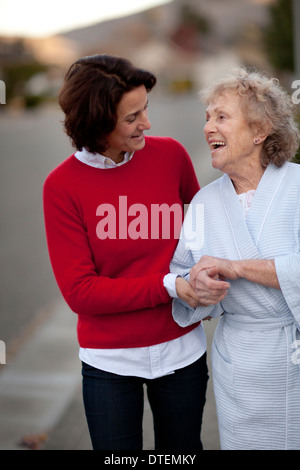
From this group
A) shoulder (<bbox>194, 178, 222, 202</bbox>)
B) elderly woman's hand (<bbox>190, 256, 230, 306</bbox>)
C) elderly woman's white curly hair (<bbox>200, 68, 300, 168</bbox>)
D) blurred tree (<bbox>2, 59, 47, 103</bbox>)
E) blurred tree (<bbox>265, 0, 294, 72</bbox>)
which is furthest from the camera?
blurred tree (<bbox>2, 59, 47, 103</bbox>)

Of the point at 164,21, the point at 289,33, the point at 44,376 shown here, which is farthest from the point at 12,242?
the point at 164,21

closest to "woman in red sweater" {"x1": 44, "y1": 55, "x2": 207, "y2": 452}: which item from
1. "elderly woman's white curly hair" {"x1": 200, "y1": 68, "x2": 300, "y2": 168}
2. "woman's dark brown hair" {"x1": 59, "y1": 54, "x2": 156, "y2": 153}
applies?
"woman's dark brown hair" {"x1": 59, "y1": 54, "x2": 156, "y2": 153}

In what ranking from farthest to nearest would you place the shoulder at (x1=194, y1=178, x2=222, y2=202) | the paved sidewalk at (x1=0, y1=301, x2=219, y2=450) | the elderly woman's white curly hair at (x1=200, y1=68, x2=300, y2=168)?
the paved sidewalk at (x1=0, y1=301, x2=219, y2=450)
the shoulder at (x1=194, y1=178, x2=222, y2=202)
the elderly woman's white curly hair at (x1=200, y1=68, x2=300, y2=168)

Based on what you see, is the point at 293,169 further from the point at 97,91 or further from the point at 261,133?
the point at 97,91

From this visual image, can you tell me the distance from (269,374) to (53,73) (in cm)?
5580

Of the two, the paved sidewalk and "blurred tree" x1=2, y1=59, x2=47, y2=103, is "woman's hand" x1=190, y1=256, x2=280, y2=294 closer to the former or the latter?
the paved sidewalk

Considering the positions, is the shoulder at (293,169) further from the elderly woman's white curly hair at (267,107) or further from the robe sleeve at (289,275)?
the robe sleeve at (289,275)

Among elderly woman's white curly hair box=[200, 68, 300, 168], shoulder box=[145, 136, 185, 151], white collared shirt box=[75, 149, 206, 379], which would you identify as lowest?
white collared shirt box=[75, 149, 206, 379]

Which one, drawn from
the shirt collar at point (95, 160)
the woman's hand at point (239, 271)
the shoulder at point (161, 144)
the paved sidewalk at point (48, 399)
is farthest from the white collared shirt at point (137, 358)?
the paved sidewalk at point (48, 399)

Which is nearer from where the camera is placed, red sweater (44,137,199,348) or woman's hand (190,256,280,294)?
woman's hand (190,256,280,294)

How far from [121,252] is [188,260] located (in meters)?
0.25

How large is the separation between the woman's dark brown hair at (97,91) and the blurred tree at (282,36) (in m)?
14.3

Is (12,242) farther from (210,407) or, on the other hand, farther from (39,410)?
(210,407)

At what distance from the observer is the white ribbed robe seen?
6.72 feet
